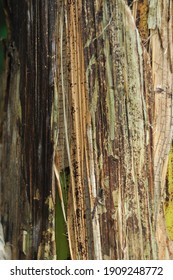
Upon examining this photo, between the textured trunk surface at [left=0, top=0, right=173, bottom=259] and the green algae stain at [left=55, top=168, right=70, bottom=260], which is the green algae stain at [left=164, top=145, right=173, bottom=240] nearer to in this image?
the textured trunk surface at [left=0, top=0, right=173, bottom=259]

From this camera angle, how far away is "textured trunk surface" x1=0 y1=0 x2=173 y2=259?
1189mm

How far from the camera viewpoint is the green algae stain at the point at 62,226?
4.02ft

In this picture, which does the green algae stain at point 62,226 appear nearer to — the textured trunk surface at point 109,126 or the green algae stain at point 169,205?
the textured trunk surface at point 109,126

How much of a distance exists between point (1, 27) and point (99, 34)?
0.51 meters

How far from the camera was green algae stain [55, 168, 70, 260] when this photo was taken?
4.02ft

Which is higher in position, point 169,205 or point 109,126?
point 109,126

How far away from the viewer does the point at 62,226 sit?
1229 mm

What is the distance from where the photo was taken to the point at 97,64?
3.95 feet

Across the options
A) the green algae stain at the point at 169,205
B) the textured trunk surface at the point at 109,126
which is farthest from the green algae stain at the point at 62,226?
the green algae stain at the point at 169,205

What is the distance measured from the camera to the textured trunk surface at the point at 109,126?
1.19m

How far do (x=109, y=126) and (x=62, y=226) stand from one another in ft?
0.76

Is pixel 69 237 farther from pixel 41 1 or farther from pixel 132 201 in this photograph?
pixel 41 1

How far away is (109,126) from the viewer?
1.20 meters

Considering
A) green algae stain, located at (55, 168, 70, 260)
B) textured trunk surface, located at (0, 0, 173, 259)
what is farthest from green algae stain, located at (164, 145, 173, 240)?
green algae stain, located at (55, 168, 70, 260)
